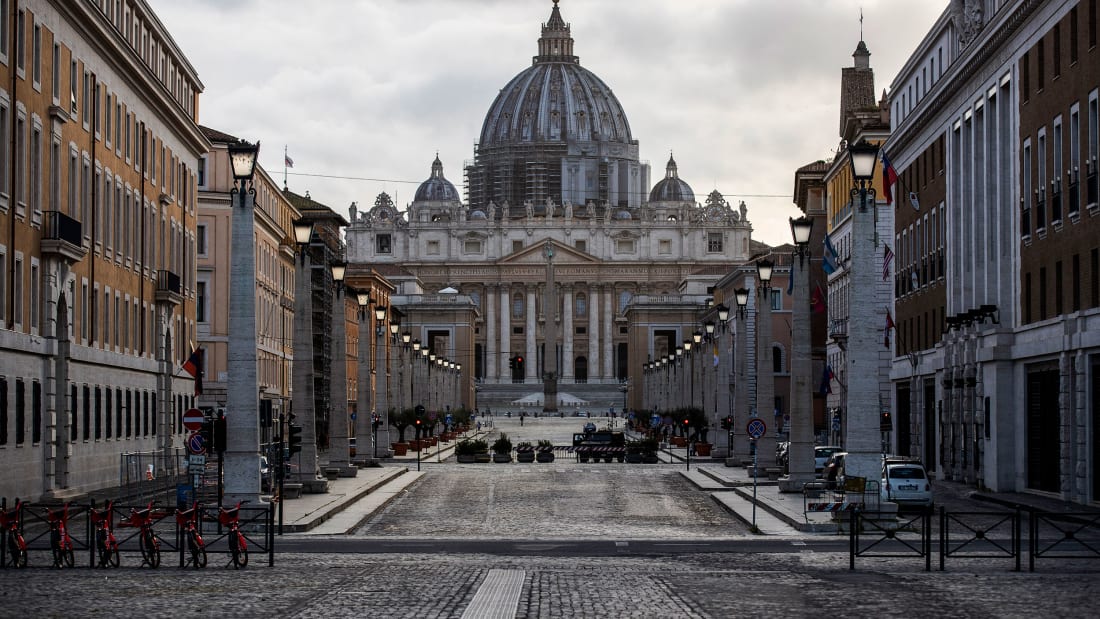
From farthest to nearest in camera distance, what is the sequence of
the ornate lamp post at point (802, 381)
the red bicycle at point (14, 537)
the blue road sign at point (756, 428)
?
1. the blue road sign at point (756, 428)
2. the ornate lamp post at point (802, 381)
3. the red bicycle at point (14, 537)

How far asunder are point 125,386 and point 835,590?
36160 mm

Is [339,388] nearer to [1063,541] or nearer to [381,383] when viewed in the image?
[381,383]

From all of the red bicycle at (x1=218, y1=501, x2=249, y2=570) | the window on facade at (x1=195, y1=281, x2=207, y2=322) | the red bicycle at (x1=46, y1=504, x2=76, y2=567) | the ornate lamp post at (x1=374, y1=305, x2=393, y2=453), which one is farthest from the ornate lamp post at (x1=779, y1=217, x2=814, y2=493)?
the window on facade at (x1=195, y1=281, x2=207, y2=322)

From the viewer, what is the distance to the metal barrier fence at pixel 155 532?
25.6 metres

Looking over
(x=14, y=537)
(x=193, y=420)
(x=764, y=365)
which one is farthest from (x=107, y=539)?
(x=764, y=365)

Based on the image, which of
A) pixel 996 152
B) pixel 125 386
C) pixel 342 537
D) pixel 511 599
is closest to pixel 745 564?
pixel 511 599

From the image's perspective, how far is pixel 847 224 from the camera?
8538cm

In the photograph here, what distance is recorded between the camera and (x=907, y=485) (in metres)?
40.6

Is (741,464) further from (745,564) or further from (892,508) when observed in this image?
(745,564)

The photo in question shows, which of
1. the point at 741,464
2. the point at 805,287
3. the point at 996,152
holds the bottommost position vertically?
the point at 741,464

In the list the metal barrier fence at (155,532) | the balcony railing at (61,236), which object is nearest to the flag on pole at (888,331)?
the balcony railing at (61,236)

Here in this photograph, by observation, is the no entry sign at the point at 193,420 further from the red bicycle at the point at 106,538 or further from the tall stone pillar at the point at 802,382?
the tall stone pillar at the point at 802,382

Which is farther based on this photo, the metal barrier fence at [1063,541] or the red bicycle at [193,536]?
the metal barrier fence at [1063,541]

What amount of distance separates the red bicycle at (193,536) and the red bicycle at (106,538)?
946mm
